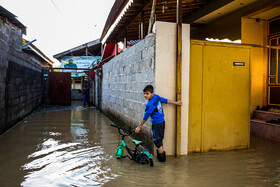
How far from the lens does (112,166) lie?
427cm

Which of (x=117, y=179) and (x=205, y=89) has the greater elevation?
(x=205, y=89)

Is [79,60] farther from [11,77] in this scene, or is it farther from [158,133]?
[158,133]

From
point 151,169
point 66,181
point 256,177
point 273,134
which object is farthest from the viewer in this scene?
point 273,134

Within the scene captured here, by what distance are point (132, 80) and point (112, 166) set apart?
2879 millimetres

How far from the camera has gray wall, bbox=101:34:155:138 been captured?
5.23m

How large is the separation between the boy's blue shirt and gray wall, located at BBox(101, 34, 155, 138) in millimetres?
537

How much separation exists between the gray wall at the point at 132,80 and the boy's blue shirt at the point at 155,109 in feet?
1.76

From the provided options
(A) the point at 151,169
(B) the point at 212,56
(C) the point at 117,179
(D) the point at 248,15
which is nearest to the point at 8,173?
(C) the point at 117,179

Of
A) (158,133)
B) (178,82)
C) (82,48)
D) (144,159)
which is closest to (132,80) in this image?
(178,82)

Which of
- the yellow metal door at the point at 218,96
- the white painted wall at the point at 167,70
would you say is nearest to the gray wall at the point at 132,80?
the white painted wall at the point at 167,70

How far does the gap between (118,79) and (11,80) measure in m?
3.42

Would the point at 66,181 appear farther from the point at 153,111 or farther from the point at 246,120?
the point at 246,120

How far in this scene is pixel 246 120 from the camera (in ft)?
18.3

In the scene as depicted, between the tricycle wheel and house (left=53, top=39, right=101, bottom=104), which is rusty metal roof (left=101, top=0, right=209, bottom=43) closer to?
the tricycle wheel
